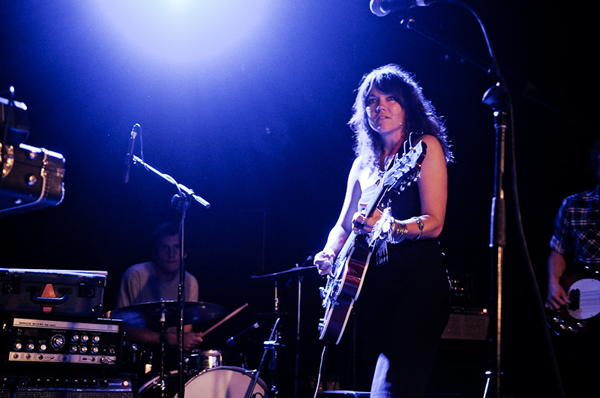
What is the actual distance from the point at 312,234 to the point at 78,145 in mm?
2793

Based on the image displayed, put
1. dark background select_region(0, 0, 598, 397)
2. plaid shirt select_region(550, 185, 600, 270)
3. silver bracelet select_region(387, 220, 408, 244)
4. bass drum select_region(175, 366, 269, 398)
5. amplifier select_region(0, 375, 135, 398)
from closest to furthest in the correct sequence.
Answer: silver bracelet select_region(387, 220, 408, 244)
amplifier select_region(0, 375, 135, 398)
plaid shirt select_region(550, 185, 600, 270)
bass drum select_region(175, 366, 269, 398)
dark background select_region(0, 0, 598, 397)

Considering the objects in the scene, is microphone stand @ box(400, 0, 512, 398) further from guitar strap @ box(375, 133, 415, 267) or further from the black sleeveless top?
guitar strap @ box(375, 133, 415, 267)

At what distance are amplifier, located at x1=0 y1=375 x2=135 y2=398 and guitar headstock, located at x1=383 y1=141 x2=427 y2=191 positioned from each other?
5.97 feet

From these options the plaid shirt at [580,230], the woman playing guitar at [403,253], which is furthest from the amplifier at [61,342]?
the plaid shirt at [580,230]

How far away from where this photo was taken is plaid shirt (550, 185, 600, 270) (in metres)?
3.59

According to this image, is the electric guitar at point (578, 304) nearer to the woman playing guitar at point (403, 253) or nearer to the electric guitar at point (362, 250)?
the woman playing guitar at point (403, 253)

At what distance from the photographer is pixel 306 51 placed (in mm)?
5719

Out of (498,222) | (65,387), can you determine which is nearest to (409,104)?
(498,222)

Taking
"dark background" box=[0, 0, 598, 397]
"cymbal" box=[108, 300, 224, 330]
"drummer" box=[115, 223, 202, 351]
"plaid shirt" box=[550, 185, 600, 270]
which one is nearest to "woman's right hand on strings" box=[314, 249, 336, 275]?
"cymbal" box=[108, 300, 224, 330]

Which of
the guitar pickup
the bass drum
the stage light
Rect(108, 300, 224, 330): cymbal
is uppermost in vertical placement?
the stage light

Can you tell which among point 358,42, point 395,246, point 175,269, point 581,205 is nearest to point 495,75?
point 395,246

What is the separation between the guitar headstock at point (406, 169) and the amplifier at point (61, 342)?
1832 millimetres

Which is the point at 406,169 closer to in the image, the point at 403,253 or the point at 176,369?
the point at 403,253

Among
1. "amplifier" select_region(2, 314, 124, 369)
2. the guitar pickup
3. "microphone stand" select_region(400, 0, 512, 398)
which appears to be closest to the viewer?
"microphone stand" select_region(400, 0, 512, 398)
